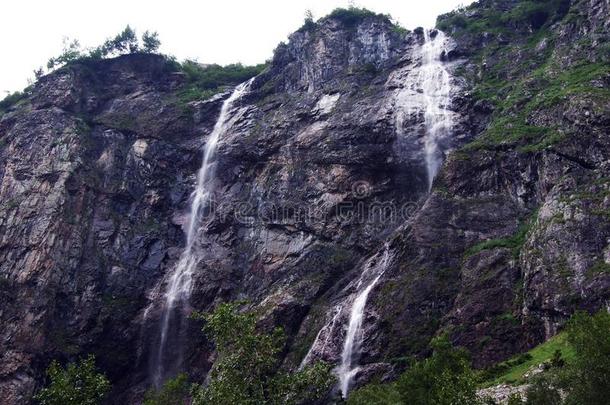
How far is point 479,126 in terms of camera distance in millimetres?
43469

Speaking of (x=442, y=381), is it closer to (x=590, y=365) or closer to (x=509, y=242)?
(x=590, y=365)

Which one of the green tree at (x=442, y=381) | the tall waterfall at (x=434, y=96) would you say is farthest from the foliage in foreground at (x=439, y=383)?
the tall waterfall at (x=434, y=96)

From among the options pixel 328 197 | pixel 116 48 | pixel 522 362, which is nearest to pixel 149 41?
pixel 116 48

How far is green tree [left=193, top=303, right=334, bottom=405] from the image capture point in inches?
898

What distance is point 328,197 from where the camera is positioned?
141ft

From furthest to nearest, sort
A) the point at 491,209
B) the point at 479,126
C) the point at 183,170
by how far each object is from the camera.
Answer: the point at 183,170, the point at 479,126, the point at 491,209

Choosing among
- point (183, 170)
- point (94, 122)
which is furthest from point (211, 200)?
point (94, 122)

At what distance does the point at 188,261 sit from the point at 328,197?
39.5 feet

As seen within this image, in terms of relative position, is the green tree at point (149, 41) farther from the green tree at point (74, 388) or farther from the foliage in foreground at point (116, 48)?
the green tree at point (74, 388)

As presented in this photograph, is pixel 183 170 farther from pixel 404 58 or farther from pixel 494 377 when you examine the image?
pixel 494 377

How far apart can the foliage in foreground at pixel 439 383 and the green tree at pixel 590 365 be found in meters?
2.68

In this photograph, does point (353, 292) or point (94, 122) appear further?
point (94, 122)

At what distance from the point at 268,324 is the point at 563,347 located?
17.6 meters

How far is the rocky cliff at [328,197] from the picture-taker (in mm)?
30000
